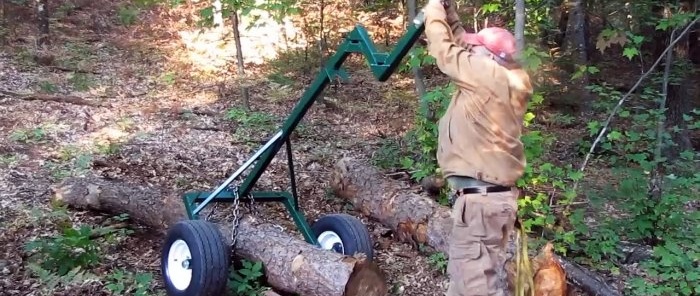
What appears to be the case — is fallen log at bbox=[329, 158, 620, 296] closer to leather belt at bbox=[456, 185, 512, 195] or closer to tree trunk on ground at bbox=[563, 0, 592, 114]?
leather belt at bbox=[456, 185, 512, 195]

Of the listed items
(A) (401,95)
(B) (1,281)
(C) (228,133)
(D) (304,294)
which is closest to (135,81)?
(C) (228,133)

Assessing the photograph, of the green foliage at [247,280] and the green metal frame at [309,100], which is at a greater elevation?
the green metal frame at [309,100]

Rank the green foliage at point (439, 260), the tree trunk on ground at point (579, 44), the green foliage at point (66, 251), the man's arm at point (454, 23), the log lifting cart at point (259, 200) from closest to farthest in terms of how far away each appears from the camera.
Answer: the man's arm at point (454, 23)
the log lifting cart at point (259, 200)
the green foliage at point (66, 251)
the green foliage at point (439, 260)
the tree trunk on ground at point (579, 44)

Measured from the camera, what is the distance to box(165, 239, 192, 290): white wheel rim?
16.8 feet

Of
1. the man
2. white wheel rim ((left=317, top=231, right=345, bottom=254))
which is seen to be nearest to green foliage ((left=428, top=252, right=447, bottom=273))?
white wheel rim ((left=317, top=231, right=345, bottom=254))

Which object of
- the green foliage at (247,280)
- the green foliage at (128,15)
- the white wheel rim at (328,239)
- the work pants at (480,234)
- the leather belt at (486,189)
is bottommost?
the green foliage at (247,280)

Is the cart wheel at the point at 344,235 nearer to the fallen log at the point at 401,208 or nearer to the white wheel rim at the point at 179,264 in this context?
the fallen log at the point at 401,208

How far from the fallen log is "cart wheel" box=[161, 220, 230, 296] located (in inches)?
84.4

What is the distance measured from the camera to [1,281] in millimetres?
5281

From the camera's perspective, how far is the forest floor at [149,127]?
615 centimetres

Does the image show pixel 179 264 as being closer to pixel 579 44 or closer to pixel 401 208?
pixel 401 208

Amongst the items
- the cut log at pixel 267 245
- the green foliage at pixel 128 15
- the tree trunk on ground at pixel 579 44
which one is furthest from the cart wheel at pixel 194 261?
the green foliage at pixel 128 15

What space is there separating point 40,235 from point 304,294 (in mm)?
2721

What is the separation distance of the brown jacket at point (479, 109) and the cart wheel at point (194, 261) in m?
1.88
